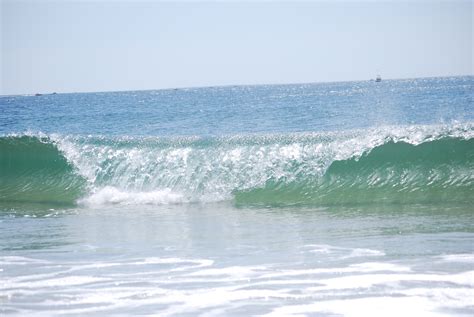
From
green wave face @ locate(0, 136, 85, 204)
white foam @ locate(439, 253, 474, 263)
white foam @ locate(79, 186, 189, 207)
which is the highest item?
green wave face @ locate(0, 136, 85, 204)

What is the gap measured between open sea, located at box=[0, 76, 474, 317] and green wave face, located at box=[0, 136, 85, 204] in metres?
0.05

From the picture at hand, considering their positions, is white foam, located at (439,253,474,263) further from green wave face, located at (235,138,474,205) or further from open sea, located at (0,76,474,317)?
green wave face, located at (235,138,474,205)

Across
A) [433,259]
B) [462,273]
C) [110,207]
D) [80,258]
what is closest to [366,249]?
[433,259]

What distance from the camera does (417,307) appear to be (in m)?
4.93

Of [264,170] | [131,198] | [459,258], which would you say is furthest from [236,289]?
[264,170]

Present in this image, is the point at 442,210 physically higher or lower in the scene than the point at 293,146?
lower

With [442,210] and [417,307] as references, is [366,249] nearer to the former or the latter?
[417,307]

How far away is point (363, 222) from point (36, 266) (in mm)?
4432

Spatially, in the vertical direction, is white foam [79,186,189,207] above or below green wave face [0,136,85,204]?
below

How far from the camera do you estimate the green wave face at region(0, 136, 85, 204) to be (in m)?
13.7

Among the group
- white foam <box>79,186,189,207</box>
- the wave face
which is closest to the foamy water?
the wave face

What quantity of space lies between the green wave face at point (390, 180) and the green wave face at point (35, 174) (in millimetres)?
4134

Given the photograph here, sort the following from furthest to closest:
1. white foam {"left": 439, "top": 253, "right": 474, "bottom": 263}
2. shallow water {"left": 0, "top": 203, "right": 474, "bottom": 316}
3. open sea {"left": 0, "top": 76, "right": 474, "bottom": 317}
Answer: white foam {"left": 439, "top": 253, "right": 474, "bottom": 263} → open sea {"left": 0, "top": 76, "right": 474, "bottom": 317} → shallow water {"left": 0, "top": 203, "right": 474, "bottom": 316}

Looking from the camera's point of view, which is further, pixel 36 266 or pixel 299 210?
pixel 299 210
